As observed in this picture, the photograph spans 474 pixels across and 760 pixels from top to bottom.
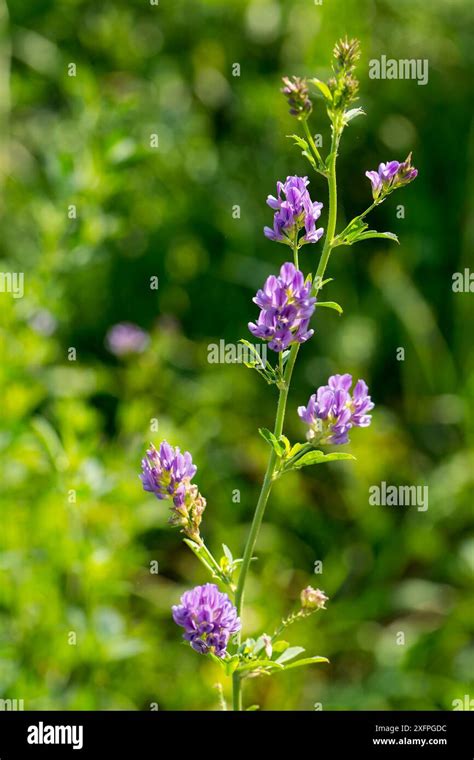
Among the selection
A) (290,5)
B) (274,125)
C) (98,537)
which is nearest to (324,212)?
(274,125)

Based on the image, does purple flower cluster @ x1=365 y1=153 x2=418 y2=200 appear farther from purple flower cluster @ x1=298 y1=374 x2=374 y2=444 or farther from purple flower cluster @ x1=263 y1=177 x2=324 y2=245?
purple flower cluster @ x1=298 y1=374 x2=374 y2=444

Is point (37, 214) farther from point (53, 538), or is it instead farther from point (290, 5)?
point (290, 5)

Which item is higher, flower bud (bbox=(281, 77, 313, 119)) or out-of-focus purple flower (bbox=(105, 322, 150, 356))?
out-of-focus purple flower (bbox=(105, 322, 150, 356))

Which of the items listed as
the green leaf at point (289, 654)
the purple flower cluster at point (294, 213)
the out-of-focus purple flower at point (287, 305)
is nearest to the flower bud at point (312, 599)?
the green leaf at point (289, 654)
